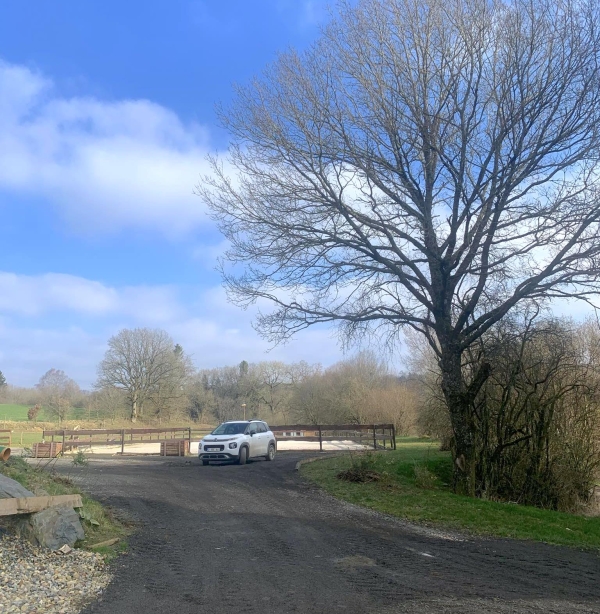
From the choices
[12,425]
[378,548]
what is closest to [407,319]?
[378,548]

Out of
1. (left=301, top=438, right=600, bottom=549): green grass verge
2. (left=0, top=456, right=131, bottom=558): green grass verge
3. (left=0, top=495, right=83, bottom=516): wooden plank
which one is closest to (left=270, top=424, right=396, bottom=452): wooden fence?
(left=301, top=438, right=600, bottom=549): green grass verge

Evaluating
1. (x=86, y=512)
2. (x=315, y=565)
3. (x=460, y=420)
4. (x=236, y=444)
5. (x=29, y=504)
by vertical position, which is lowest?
(x=315, y=565)

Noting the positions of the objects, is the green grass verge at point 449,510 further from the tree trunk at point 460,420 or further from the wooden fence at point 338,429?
the wooden fence at point 338,429

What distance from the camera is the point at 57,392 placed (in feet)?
242

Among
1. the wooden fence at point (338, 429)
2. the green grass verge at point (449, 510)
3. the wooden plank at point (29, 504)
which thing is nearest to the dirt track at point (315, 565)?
the green grass verge at point (449, 510)

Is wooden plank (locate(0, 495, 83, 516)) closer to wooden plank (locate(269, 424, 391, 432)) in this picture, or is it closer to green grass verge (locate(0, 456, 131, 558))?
green grass verge (locate(0, 456, 131, 558))

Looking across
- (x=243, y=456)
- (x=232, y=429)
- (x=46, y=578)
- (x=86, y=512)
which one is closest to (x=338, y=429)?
(x=232, y=429)

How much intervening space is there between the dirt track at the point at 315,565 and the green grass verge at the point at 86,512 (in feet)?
1.01

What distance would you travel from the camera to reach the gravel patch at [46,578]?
5766mm

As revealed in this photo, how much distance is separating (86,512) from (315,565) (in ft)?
12.5

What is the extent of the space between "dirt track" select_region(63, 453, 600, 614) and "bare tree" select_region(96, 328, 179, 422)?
54.8 meters

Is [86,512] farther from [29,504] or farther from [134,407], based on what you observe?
[134,407]

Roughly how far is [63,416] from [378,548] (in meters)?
55.1

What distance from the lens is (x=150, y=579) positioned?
6.88 meters
